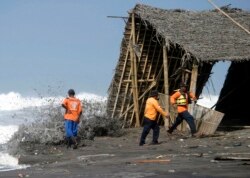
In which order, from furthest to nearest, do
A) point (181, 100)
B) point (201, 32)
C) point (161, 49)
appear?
point (161, 49), point (201, 32), point (181, 100)

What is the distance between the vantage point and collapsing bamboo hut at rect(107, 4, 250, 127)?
689 inches

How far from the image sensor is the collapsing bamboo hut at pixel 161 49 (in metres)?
17.5

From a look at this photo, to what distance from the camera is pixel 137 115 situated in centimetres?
1986

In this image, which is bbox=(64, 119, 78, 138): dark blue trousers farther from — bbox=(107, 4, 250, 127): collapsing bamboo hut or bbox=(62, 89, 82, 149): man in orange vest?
bbox=(107, 4, 250, 127): collapsing bamboo hut

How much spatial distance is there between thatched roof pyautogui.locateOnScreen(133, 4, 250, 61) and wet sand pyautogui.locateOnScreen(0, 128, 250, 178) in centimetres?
248

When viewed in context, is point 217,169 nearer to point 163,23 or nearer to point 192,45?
point 192,45

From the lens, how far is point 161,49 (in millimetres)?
19984

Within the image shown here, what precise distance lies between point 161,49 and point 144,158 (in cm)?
933

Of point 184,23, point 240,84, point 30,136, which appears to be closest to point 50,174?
point 30,136

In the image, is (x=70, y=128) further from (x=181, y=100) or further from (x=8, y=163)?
(x=181, y=100)

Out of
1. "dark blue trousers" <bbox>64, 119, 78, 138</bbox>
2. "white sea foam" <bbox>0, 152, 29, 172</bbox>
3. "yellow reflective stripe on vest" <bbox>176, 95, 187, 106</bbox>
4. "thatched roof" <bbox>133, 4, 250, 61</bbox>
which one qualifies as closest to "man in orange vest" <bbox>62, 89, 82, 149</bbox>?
"dark blue trousers" <bbox>64, 119, 78, 138</bbox>

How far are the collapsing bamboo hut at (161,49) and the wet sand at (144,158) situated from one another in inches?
95.7

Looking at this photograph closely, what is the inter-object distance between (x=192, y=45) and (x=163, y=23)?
66.5 inches

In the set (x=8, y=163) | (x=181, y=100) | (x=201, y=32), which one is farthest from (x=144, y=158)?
(x=201, y=32)
